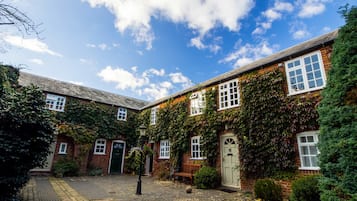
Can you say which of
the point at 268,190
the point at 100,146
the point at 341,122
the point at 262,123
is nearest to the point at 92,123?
the point at 100,146

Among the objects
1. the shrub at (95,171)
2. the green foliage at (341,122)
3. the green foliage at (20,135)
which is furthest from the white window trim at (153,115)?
the green foliage at (341,122)

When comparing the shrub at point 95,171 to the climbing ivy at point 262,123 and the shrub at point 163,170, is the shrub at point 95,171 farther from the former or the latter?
the climbing ivy at point 262,123

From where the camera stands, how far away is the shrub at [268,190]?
6.90 meters

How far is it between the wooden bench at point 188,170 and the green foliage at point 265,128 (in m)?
3.42

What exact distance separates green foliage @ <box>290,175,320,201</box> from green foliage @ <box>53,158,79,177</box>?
1426 cm

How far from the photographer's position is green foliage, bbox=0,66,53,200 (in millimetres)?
4973

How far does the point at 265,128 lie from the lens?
27.5ft

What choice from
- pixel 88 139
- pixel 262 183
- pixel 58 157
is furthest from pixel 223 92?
pixel 58 157

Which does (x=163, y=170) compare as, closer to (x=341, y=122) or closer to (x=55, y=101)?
(x=55, y=101)

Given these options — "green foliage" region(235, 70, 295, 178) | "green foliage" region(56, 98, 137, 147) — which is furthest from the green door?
"green foliage" region(235, 70, 295, 178)

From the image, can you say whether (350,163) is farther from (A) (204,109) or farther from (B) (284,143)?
(A) (204,109)

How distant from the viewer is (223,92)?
440 inches

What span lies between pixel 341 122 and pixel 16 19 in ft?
28.3

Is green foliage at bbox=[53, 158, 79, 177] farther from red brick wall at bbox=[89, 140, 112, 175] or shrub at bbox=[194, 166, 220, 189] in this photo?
shrub at bbox=[194, 166, 220, 189]
